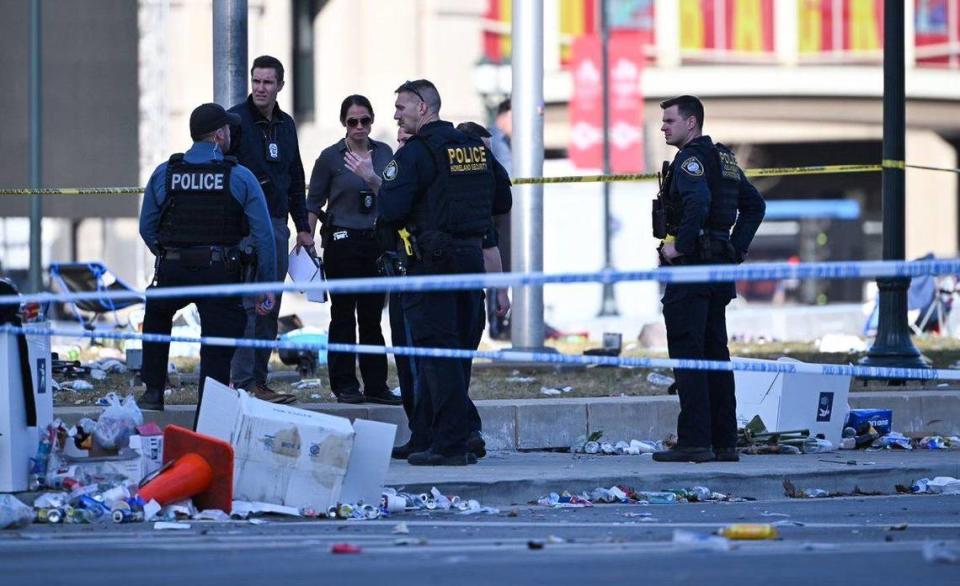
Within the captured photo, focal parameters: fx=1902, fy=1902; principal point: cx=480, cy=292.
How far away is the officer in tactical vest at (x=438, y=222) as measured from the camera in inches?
360

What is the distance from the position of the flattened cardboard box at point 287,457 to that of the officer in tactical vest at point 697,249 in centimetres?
232

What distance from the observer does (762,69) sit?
151 ft

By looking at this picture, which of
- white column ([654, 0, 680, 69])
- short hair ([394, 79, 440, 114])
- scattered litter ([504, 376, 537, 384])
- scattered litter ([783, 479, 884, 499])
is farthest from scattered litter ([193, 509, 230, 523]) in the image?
white column ([654, 0, 680, 69])

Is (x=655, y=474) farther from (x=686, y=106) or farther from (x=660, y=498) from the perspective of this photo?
(x=686, y=106)

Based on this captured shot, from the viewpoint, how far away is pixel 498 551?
6656 mm

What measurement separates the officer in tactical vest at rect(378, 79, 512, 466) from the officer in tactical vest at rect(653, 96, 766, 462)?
0.94m

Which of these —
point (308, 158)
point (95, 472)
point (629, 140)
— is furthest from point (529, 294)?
point (629, 140)

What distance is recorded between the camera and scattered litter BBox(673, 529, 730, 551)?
668 centimetres

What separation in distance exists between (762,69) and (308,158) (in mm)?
20750

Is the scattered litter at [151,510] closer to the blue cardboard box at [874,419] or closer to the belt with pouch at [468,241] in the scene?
the belt with pouch at [468,241]

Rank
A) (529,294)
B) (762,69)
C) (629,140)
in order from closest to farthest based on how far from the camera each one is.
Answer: (529,294), (629,140), (762,69)

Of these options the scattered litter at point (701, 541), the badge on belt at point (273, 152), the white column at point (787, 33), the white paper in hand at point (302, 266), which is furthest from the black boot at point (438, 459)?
the white column at point (787, 33)

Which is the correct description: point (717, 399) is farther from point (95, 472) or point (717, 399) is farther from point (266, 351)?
point (95, 472)

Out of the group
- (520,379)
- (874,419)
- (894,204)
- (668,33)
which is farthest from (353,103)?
(668,33)
